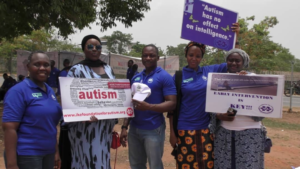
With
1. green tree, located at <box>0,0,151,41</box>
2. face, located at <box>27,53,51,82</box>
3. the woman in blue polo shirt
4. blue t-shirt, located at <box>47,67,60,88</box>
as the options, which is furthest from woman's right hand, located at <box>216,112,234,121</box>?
blue t-shirt, located at <box>47,67,60,88</box>

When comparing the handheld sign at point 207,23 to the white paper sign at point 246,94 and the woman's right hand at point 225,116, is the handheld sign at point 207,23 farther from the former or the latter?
the woman's right hand at point 225,116

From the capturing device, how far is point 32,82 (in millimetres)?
2256

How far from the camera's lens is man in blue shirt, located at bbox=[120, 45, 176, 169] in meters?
2.82

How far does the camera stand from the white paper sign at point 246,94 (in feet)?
8.44

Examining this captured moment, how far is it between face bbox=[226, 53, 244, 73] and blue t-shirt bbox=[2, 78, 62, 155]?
1895 mm

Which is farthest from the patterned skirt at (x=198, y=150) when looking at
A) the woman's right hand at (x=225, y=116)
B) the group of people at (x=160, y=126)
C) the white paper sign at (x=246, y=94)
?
the white paper sign at (x=246, y=94)

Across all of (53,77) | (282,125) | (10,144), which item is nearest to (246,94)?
(10,144)

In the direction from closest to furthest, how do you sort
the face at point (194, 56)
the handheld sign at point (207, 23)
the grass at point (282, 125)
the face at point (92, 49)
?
the face at point (92, 49)
the face at point (194, 56)
the handheld sign at point (207, 23)
the grass at point (282, 125)

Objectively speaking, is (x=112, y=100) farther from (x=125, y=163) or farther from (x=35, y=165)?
(x=125, y=163)

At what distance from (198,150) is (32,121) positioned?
1.69 meters

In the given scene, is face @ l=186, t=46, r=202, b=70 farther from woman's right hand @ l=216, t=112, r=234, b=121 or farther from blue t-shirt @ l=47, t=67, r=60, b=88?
blue t-shirt @ l=47, t=67, r=60, b=88

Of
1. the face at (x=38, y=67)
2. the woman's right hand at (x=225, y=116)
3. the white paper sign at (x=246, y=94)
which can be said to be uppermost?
the face at (x=38, y=67)

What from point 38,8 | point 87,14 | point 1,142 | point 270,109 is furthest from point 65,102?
point 87,14

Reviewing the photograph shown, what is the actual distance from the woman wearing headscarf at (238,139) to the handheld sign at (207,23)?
0.66 meters
